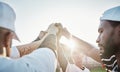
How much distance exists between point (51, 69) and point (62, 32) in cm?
258

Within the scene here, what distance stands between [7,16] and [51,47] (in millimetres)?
796

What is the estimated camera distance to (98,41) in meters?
5.02

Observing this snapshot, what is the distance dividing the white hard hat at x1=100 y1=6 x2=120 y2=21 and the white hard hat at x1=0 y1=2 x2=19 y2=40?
191 centimetres

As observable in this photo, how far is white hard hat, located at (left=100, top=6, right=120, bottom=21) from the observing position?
4885 millimetres

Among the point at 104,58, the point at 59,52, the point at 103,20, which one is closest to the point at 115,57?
the point at 104,58

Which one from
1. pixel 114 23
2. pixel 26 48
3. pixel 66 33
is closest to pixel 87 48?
pixel 66 33

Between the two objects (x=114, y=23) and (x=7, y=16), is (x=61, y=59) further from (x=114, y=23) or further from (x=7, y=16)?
(x=7, y=16)

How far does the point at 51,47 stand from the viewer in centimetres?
402

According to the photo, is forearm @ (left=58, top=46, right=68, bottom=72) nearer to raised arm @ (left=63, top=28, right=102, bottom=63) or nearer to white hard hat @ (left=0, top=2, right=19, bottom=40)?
raised arm @ (left=63, top=28, right=102, bottom=63)

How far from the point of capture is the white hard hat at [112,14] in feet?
16.0

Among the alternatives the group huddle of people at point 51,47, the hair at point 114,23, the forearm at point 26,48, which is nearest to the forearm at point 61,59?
the group huddle of people at point 51,47

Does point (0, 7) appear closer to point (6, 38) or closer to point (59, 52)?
point (6, 38)

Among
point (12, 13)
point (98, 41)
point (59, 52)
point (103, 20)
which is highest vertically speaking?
point (12, 13)

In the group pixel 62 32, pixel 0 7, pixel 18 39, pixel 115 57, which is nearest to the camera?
pixel 0 7
